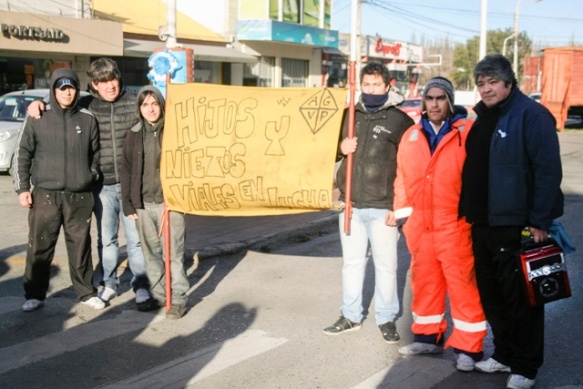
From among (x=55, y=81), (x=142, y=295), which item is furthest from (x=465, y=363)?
(x=55, y=81)

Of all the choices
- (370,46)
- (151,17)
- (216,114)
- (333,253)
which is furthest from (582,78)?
(216,114)

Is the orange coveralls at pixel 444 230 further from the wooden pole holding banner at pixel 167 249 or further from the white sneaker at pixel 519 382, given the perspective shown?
the wooden pole holding banner at pixel 167 249

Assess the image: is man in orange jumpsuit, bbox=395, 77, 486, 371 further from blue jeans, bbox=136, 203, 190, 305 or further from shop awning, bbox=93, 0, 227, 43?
shop awning, bbox=93, 0, 227, 43

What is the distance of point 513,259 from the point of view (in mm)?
4680

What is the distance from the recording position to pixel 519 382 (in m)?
4.65

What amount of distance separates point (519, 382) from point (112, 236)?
364 centimetres

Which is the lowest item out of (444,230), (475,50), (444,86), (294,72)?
(444,230)

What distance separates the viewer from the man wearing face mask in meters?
5.44

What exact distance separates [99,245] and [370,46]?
41775 mm

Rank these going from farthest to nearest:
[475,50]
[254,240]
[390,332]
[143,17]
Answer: [475,50], [143,17], [254,240], [390,332]

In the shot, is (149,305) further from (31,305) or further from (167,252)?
(31,305)

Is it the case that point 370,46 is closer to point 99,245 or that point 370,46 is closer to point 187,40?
point 187,40

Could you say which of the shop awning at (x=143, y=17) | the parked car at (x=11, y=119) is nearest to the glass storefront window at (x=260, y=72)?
the shop awning at (x=143, y=17)

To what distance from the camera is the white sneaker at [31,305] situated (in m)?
6.32
